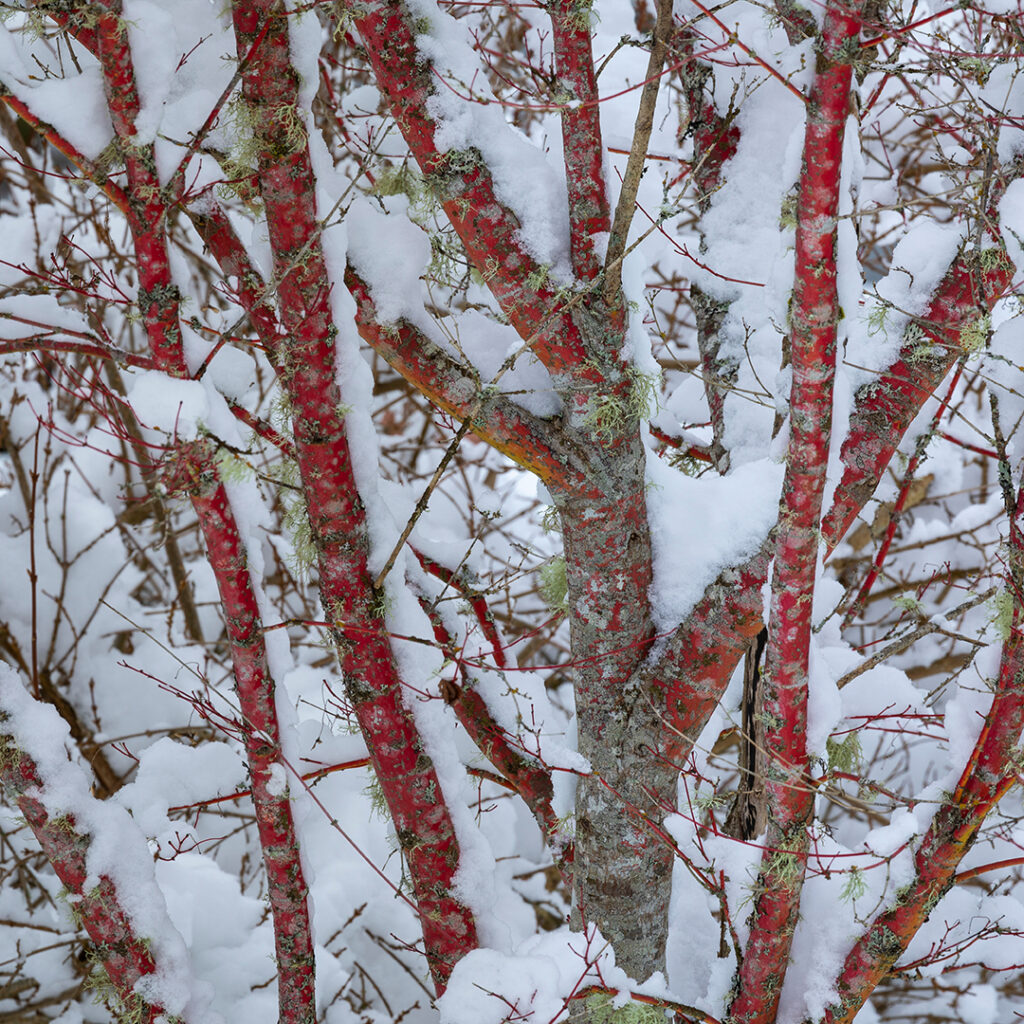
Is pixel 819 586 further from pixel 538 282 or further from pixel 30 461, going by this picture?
pixel 30 461

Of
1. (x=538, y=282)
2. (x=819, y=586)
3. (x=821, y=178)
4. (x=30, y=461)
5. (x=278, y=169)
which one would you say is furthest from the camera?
(x=30, y=461)

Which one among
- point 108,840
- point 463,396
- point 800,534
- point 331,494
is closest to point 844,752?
point 800,534

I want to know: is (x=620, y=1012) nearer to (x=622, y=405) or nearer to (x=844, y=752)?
(x=844, y=752)

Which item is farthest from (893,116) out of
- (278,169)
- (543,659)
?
(278,169)

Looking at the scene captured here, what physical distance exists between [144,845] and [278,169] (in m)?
1.33

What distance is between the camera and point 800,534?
131cm

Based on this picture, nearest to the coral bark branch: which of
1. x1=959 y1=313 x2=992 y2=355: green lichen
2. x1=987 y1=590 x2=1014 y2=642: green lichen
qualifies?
x1=959 y1=313 x2=992 y2=355: green lichen

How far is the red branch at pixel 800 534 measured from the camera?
110cm

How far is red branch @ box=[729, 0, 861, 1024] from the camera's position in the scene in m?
1.10

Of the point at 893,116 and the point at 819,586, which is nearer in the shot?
the point at 819,586

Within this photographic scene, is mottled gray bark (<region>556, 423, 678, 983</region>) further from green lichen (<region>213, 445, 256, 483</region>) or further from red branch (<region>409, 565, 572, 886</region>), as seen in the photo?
green lichen (<region>213, 445, 256, 483</region>)

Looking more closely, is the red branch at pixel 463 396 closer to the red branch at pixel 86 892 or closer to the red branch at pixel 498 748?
the red branch at pixel 498 748

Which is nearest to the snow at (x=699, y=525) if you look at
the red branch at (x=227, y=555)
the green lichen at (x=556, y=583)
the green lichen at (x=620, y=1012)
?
the green lichen at (x=556, y=583)

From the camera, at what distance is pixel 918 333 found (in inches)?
65.2
